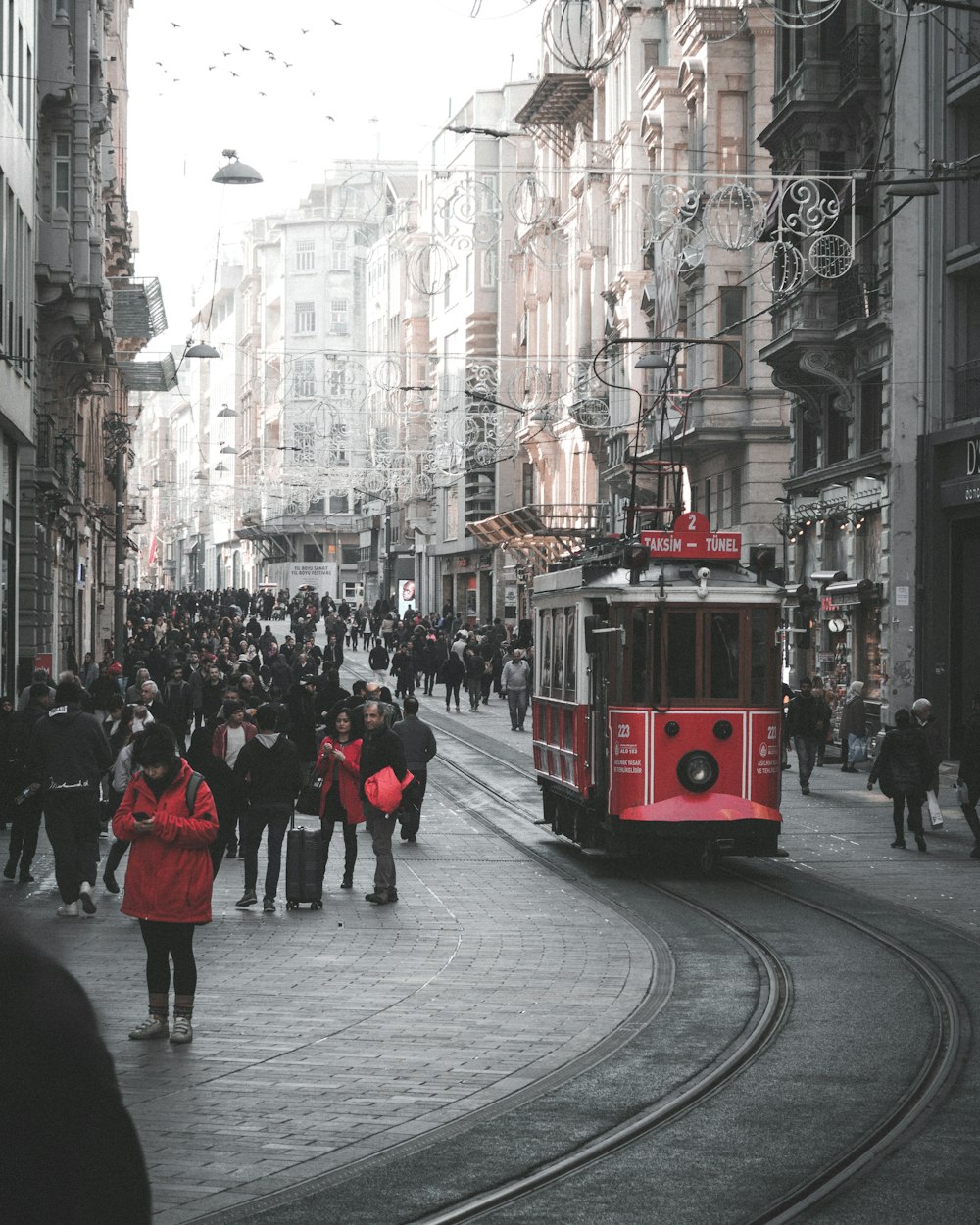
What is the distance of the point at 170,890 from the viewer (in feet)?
31.6

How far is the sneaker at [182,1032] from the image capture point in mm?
9516

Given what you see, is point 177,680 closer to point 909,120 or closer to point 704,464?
point 909,120

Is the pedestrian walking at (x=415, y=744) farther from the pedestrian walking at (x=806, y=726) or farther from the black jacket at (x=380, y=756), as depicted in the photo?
the pedestrian walking at (x=806, y=726)

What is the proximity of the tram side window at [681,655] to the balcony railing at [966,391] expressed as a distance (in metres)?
15.0

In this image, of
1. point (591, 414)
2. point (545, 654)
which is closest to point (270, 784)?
point (545, 654)

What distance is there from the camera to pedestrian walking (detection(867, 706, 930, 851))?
2044 cm

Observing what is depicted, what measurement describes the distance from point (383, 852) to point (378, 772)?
72 centimetres

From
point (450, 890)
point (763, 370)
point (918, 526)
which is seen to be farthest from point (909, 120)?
point (450, 890)

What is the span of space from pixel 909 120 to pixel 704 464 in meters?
17.2

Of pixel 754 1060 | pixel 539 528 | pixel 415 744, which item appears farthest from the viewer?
pixel 539 528

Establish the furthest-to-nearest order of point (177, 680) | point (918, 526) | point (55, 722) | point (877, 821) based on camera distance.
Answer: point (918, 526) → point (177, 680) → point (877, 821) → point (55, 722)

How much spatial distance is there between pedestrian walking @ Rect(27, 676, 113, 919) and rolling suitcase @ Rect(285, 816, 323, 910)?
146cm

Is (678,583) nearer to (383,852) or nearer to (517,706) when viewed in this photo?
(383,852)

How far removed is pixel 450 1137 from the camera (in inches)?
301
